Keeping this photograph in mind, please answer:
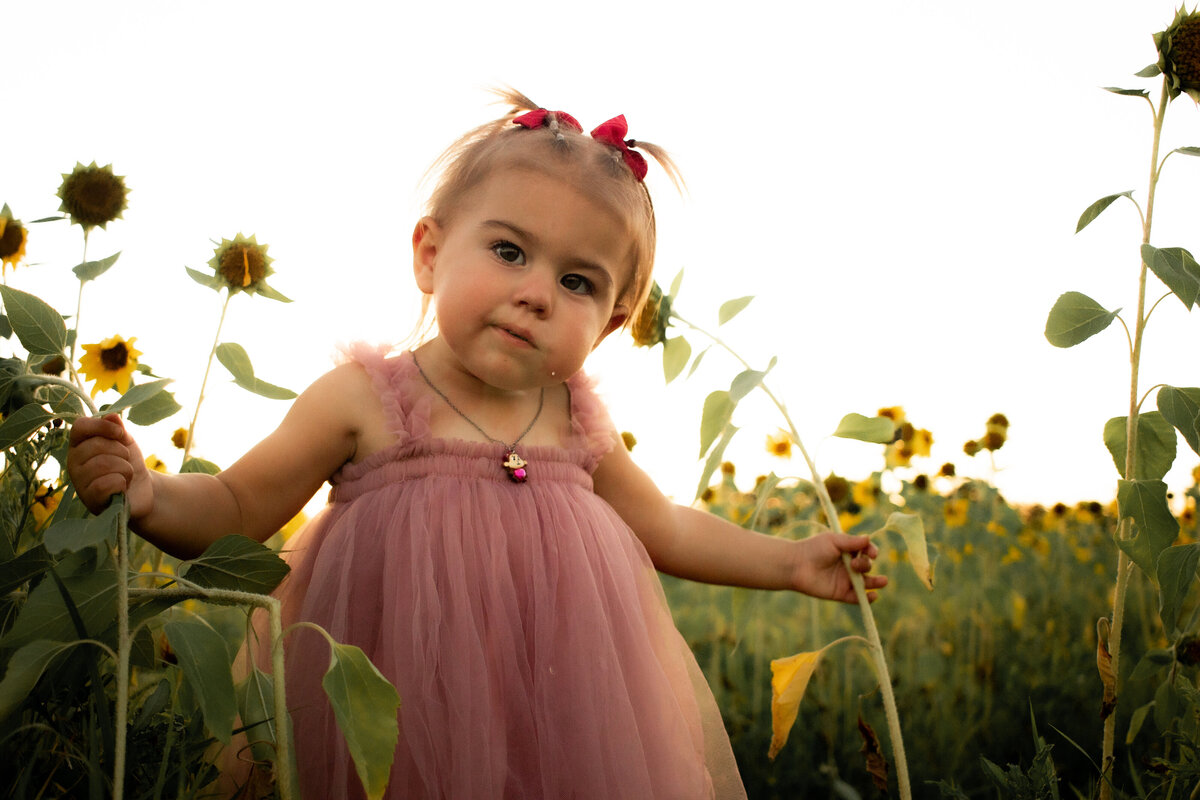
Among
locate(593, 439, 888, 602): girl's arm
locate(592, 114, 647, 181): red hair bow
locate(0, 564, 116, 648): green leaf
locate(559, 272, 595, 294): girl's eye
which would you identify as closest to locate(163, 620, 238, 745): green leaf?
locate(0, 564, 116, 648): green leaf

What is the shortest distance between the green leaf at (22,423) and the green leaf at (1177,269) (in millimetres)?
1228

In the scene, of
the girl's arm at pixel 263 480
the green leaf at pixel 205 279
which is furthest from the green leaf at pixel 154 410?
the green leaf at pixel 205 279

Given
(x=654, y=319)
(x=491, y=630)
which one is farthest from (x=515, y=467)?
(x=654, y=319)

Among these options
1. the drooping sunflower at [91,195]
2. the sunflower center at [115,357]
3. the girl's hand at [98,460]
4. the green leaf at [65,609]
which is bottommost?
the green leaf at [65,609]

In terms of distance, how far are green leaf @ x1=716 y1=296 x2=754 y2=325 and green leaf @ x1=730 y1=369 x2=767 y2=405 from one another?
215 mm

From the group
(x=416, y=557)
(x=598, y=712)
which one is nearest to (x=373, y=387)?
(x=416, y=557)

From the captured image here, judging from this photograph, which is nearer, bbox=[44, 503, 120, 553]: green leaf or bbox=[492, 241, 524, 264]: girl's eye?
bbox=[44, 503, 120, 553]: green leaf

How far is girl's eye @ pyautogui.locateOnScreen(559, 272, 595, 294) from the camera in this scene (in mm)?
1437

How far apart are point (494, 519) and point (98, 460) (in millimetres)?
523

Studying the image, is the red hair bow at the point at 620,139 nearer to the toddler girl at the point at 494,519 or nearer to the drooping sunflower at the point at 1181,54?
the toddler girl at the point at 494,519

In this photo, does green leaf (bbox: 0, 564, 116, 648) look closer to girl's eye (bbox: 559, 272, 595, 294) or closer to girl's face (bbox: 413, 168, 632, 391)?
girl's face (bbox: 413, 168, 632, 391)

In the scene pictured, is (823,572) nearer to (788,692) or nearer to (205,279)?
(788,692)

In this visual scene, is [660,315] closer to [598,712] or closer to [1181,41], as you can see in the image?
[598,712]

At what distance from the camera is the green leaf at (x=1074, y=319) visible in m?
1.34
